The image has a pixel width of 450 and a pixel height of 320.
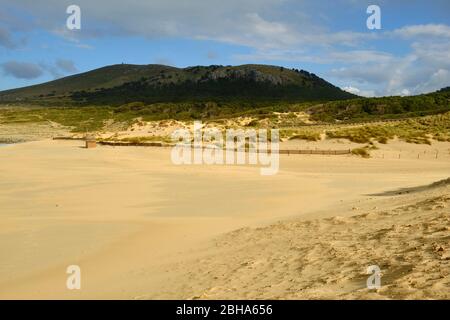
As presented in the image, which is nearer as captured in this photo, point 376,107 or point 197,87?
point 376,107

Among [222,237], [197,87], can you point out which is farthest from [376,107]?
[197,87]

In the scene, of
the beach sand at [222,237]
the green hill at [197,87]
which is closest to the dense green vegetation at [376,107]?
the beach sand at [222,237]

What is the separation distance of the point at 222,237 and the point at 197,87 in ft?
413

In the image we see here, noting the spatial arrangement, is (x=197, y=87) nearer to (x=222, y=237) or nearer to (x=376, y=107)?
(x=376, y=107)

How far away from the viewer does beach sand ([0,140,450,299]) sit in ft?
20.6

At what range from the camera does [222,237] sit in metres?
9.91

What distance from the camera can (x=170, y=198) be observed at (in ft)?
50.3

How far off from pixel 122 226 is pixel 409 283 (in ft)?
24.1

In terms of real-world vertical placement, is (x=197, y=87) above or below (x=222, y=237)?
above

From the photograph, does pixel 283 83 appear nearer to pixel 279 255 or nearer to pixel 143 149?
pixel 143 149

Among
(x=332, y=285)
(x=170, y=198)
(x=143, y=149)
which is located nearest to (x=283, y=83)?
(x=143, y=149)

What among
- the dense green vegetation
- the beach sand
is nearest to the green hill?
the dense green vegetation

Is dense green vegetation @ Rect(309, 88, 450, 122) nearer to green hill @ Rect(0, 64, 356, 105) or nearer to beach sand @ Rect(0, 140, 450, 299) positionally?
beach sand @ Rect(0, 140, 450, 299)

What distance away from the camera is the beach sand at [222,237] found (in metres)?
6.27
